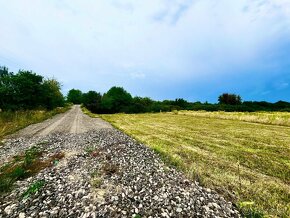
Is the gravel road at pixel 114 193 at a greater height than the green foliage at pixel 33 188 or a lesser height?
greater

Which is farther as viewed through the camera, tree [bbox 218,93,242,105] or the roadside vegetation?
tree [bbox 218,93,242,105]

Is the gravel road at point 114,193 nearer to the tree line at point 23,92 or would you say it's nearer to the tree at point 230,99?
the tree line at point 23,92

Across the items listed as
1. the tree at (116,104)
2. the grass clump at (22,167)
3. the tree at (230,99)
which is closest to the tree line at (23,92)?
the tree at (116,104)

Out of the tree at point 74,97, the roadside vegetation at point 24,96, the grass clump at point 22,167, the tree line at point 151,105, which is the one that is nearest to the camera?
the grass clump at point 22,167

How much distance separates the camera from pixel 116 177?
10320 mm

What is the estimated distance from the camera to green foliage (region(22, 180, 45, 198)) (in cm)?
884

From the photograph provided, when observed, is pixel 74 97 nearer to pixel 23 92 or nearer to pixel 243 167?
pixel 23 92

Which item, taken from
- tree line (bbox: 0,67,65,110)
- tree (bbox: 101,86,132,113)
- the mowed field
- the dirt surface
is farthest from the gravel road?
tree (bbox: 101,86,132,113)

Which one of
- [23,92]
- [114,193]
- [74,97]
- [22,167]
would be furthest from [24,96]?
[74,97]

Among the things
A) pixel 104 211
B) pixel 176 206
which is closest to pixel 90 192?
pixel 104 211

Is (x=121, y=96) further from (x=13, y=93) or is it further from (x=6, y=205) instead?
(x=6, y=205)

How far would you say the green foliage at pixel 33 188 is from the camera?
8.84 metres

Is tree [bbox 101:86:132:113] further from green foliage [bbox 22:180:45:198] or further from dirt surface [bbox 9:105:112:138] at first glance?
green foliage [bbox 22:180:45:198]

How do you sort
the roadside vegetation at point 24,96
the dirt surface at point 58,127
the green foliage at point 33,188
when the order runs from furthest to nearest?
the roadside vegetation at point 24,96 → the dirt surface at point 58,127 → the green foliage at point 33,188
